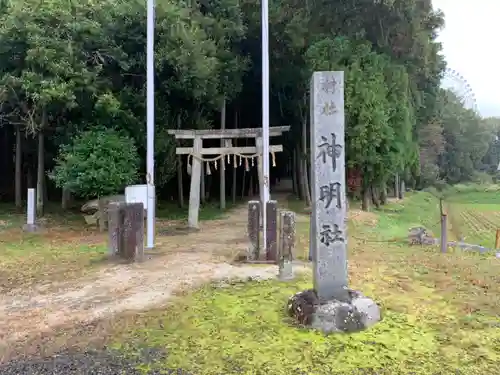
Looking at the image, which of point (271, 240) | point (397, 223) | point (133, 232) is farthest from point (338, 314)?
point (397, 223)

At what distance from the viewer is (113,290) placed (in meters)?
6.36

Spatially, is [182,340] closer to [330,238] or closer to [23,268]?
[330,238]

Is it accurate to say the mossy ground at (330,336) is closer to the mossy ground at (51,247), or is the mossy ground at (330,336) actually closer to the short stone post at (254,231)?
the short stone post at (254,231)

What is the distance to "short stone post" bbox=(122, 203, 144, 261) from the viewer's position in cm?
812

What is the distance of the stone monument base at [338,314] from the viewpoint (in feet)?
15.4

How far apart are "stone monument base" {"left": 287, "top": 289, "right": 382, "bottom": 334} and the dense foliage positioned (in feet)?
31.8

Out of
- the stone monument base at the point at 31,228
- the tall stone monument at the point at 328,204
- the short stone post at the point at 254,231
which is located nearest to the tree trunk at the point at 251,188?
the stone monument base at the point at 31,228

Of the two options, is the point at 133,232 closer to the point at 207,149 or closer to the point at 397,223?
the point at 207,149

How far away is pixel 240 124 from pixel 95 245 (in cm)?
1514

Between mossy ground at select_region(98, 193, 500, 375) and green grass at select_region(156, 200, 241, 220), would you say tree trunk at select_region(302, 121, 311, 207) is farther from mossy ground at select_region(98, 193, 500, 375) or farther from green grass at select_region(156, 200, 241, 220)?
mossy ground at select_region(98, 193, 500, 375)

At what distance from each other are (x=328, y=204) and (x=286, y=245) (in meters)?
2.29

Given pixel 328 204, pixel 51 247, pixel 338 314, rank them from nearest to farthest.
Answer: pixel 338 314 → pixel 328 204 → pixel 51 247

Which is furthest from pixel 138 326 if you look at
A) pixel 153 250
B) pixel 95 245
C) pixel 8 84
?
pixel 8 84

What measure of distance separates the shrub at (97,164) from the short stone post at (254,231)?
554cm
